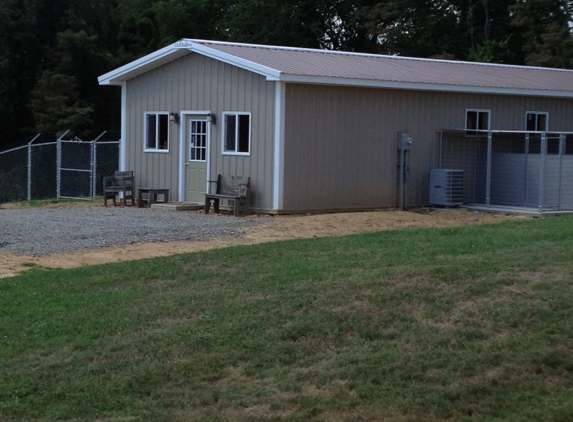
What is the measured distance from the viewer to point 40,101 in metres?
38.9

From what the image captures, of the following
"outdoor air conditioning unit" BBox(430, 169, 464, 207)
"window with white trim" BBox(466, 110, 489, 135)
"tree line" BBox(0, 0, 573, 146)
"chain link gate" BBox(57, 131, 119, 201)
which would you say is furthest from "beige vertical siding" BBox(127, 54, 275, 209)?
"tree line" BBox(0, 0, 573, 146)

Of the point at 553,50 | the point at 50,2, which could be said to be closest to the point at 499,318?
the point at 553,50

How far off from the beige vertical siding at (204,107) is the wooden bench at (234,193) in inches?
9.0

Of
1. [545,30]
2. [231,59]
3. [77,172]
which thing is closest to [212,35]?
[545,30]

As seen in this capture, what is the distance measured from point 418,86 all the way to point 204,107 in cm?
492

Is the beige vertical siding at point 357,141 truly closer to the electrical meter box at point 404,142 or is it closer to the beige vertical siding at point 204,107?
the electrical meter box at point 404,142

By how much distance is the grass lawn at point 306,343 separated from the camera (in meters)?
7.32

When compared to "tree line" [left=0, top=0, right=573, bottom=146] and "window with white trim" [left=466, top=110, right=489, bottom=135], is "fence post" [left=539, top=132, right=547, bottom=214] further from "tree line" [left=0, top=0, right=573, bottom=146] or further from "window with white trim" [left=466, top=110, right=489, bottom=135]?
"tree line" [left=0, top=0, right=573, bottom=146]

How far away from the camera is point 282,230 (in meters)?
17.9

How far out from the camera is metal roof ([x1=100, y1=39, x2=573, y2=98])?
21.0 meters

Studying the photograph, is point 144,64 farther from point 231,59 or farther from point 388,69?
point 388,69

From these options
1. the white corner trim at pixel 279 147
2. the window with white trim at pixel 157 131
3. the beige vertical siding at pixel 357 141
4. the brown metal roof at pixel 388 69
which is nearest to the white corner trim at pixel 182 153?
the window with white trim at pixel 157 131

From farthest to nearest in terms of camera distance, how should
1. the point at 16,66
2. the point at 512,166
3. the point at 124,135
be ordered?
the point at 16,66, the point at 124,135, the point at 512,166

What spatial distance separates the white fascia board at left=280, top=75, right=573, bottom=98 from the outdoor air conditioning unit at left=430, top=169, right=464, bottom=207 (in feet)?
6.39
